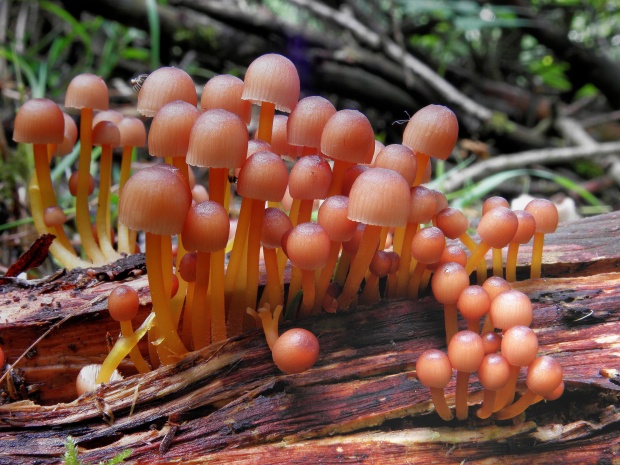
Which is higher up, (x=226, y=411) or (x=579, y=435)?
(x=226, y=411)

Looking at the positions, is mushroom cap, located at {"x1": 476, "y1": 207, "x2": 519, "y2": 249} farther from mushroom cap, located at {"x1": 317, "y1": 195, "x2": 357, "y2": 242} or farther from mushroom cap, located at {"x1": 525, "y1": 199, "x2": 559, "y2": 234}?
mushroom cap, located at {"x1": 317, "y1": 195, "x2": 357, "y2": 242}

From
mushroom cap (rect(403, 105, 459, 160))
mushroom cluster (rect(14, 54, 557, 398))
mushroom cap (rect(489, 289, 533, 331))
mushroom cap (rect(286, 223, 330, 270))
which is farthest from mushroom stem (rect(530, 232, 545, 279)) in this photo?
mushroom cap (rect(286, 223, 330, 270))

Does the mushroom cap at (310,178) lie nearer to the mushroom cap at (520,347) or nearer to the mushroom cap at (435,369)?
the mushroom cap at (435,369)

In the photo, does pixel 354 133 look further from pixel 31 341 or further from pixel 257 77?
pixel 31 341

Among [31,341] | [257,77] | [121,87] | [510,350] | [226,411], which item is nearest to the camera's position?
[510,350]

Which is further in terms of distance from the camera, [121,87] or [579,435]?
[121,87]

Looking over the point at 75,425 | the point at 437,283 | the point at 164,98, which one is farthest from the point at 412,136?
the point at 75,425

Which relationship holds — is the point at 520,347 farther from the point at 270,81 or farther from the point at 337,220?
the point at 270,81
